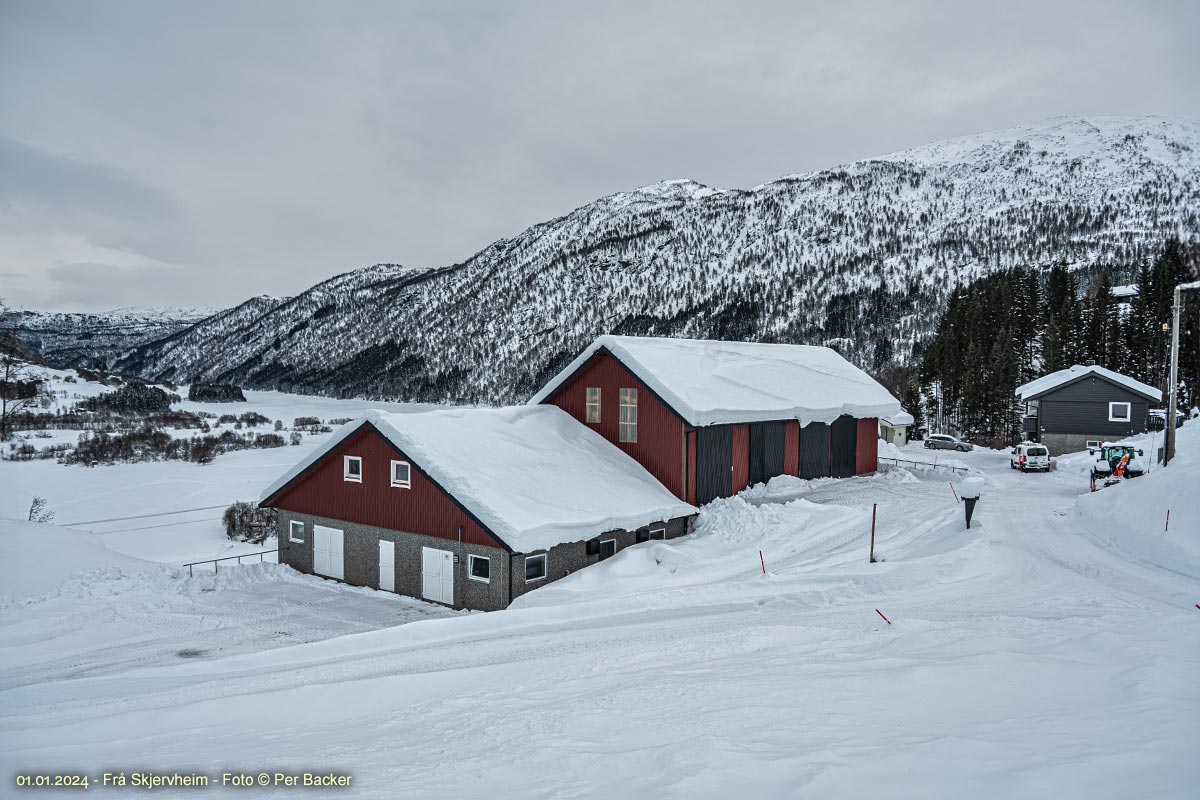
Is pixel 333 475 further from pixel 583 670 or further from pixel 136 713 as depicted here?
pixel 583 670

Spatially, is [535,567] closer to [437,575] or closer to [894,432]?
[437,575]

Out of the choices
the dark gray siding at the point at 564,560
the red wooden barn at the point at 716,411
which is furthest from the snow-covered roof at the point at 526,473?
the red wooden barn at the point at 716,411

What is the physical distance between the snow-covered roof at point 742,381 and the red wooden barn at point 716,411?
7cm

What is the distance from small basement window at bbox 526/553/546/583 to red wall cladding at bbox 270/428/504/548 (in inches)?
41.9

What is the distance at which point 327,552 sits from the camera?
2216cm

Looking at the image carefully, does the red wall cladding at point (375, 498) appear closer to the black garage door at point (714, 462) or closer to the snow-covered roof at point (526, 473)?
the snow-covered roof at point (526, 473)

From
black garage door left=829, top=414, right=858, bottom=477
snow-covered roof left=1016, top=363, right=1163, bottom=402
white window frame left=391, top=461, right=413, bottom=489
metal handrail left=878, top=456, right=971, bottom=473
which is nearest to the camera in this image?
white window frame left=391, top=461, right=413, bottom=489

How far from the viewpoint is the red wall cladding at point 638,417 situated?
24.7 m

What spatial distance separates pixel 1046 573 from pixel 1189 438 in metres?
23.5

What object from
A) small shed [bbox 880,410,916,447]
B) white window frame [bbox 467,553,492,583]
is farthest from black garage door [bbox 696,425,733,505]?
small shed [bbox 880,410,916,447]

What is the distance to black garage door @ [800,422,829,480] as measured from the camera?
3080 centimetres

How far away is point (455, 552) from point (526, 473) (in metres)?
3.51

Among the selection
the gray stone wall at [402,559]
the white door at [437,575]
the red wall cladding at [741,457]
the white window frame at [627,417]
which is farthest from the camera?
the red wall cladding at [741,457]

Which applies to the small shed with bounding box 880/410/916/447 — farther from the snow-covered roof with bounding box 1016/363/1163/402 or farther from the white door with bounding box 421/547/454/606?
the white door with bounding box 421/547/454/606
